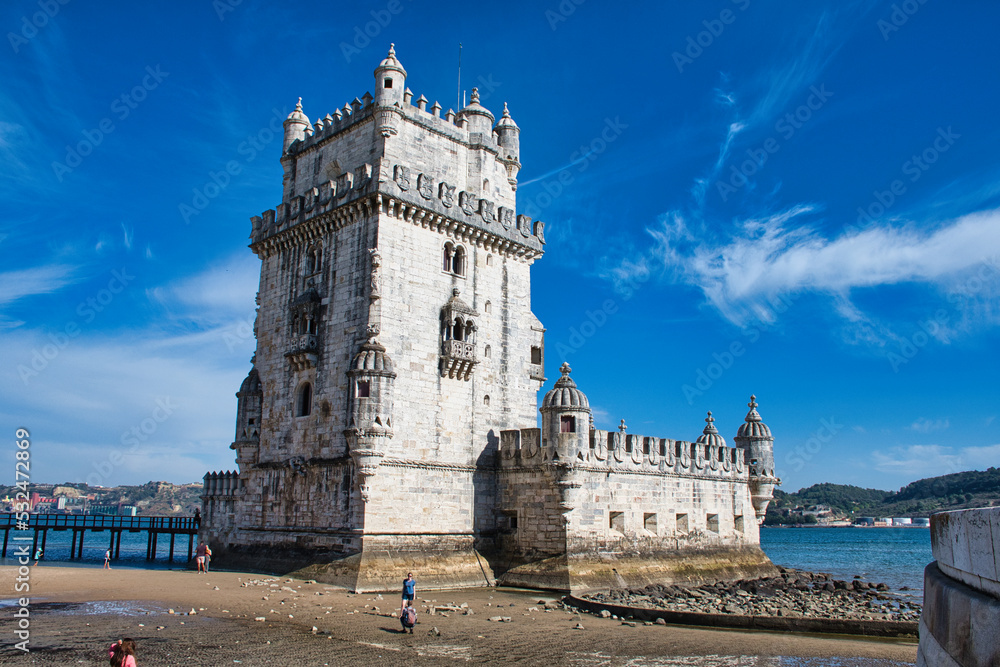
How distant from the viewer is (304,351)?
94.5ft

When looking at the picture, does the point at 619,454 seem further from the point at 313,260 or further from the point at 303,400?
the point at 313,260

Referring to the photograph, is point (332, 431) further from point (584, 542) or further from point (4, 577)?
point (4, 577)

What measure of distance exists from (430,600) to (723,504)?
16792 mm

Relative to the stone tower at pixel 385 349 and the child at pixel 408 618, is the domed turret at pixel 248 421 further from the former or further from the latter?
the child at pixel 408 618

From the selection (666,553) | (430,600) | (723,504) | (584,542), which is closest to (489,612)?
(430,600)

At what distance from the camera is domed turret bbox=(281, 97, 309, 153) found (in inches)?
1347

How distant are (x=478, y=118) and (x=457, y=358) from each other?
11239 mm

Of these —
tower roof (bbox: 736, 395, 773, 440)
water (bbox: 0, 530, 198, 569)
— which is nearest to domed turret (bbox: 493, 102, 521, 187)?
tower roof (bbox: 736, 395, 773, 440)

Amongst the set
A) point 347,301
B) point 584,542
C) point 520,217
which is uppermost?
point 520,217

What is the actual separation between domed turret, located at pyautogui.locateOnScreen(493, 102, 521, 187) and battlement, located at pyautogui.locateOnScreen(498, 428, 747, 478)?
12.3 metres

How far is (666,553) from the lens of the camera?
1224 inches

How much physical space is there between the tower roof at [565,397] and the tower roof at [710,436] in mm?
10160

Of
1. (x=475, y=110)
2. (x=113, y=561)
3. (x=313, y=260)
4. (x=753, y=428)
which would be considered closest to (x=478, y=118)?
(x=475, y=110)

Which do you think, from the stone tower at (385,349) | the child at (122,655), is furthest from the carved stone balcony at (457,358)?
the child at (122,655)
